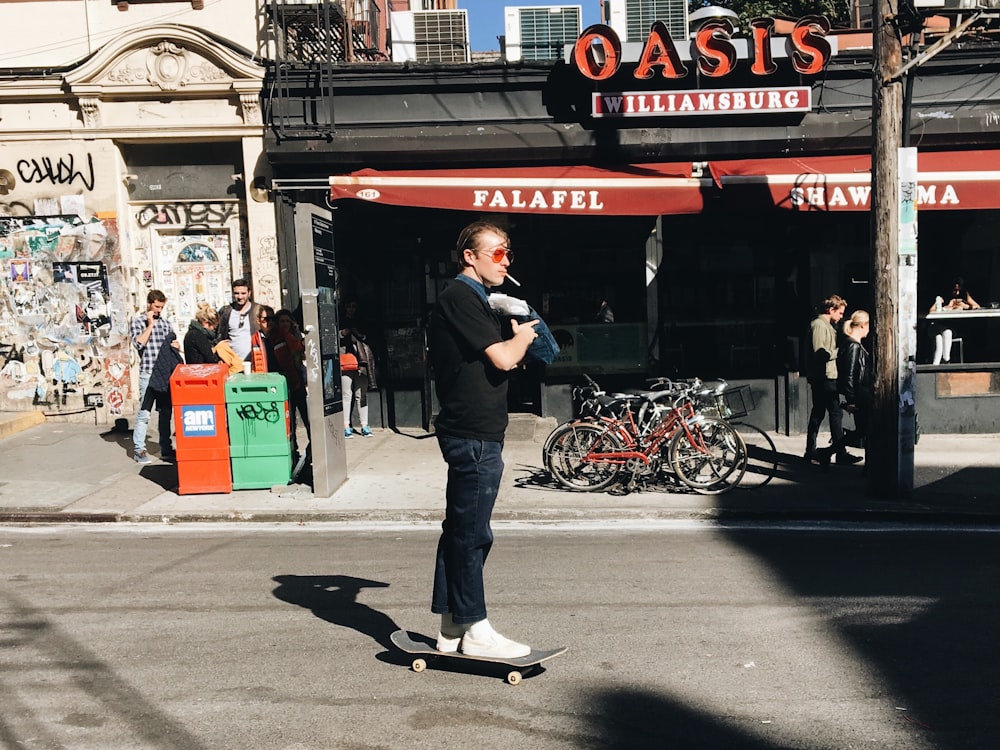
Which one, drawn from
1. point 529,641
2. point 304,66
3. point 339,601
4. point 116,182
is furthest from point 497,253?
point 116,182

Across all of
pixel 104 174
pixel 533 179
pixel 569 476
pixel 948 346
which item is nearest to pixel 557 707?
pixel 569 476

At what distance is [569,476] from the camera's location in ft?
31.0

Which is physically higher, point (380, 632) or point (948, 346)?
Result: point (948, 346)

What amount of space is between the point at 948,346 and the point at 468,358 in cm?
987

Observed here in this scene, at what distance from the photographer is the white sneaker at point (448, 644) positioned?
471 cm

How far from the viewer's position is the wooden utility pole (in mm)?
8484

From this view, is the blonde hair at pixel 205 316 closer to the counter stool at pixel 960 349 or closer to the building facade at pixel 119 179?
the building facade at pixel 119 179

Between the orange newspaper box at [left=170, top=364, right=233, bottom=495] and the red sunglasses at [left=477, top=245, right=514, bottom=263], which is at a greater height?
the red sunglasses at [left=477, top=245, right=514, bottom=263]

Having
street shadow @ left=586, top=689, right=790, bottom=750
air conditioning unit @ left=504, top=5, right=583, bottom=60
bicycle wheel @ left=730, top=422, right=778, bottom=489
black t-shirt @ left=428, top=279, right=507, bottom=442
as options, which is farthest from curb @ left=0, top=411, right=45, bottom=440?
street shadow @ left=586, top=689, right=790, bottom=750

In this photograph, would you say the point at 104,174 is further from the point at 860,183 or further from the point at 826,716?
the point at 826,716

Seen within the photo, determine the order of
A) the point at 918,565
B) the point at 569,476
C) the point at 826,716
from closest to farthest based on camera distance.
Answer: the point at 826,716
the point at 918,565
the point at 569,476

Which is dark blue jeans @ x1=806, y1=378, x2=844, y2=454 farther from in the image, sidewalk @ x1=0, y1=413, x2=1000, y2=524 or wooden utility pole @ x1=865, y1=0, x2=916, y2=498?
wooden utility pole @ x1=865, y1=0, x2=916, y2=498

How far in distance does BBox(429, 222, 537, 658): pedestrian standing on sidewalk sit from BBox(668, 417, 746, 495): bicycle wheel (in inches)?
192

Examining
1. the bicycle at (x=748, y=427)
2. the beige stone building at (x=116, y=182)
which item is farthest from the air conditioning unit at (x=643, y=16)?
the bicycle at (x=748, y=427)
